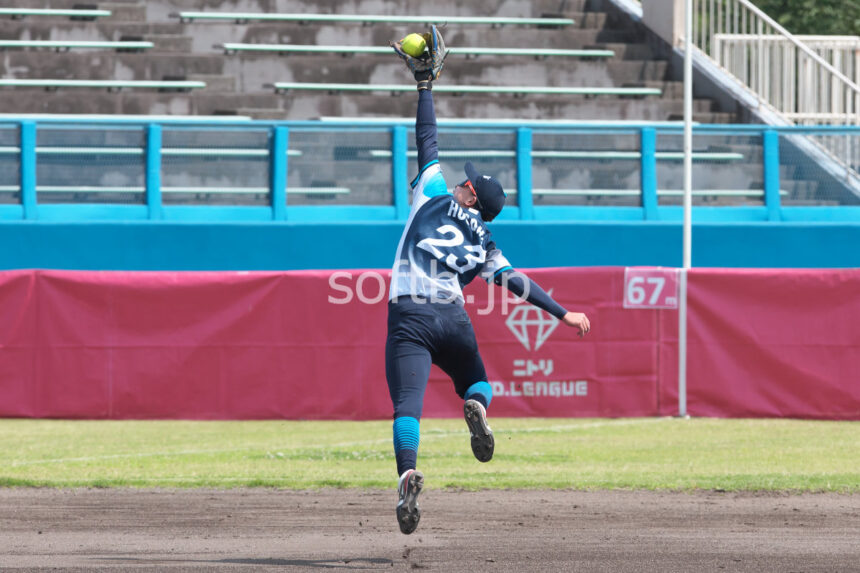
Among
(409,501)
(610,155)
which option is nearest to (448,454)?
(409,501)

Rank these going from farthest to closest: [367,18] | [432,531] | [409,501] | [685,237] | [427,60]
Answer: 1. [367,18]
2. [685,237]
3. [432,531]
4. [427,60]
5. [409,501]

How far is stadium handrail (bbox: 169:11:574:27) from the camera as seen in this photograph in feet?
83.5

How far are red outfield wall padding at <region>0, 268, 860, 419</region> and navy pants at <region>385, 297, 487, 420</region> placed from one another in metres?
7.85

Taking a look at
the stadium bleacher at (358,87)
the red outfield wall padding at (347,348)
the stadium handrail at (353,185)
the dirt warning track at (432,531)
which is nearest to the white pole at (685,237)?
the red outfield wall padding at (347,348)

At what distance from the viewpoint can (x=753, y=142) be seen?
62.5 feet

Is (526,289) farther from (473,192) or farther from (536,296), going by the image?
(473,192)

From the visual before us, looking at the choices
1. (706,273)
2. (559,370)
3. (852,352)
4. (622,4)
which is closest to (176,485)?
(559,370)

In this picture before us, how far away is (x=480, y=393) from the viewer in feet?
26.9

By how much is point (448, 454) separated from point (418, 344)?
5.44 meters

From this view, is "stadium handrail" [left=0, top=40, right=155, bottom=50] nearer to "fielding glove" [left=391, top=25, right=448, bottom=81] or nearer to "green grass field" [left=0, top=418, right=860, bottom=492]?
"green grass field" [left=0, top=418, right=860, bottom=492]

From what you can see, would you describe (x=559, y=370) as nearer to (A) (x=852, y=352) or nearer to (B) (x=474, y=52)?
(A) (x=852, y=352)

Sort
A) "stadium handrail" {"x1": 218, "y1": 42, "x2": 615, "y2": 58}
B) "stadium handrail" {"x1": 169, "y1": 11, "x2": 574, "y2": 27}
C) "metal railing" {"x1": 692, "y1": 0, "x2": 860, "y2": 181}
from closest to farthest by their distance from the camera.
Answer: "metal railing" {"x1": 692, "y1": 0, "x2": 860, "y2": 181} < "stadium handrail" {"x1": 218, "y1": 42, "x2": 615, "y2": 58} < "stadium handrail" {"x1": 169, "y1": 11, "x2": 574, "y2": 27}

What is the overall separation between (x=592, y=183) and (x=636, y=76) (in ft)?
21.9

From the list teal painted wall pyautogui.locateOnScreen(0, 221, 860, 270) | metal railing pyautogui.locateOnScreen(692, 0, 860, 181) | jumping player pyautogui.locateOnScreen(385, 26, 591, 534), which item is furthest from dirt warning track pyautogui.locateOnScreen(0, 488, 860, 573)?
metal railing pyautogui.locateOnScreen(692, 0, 860, 181)
